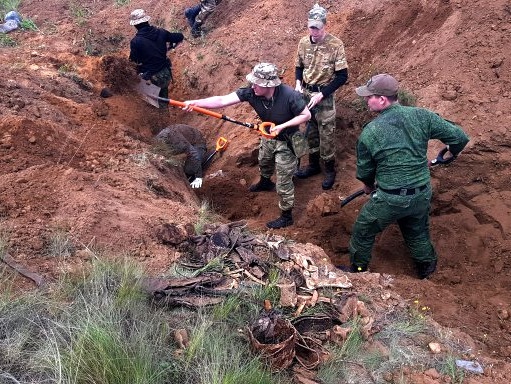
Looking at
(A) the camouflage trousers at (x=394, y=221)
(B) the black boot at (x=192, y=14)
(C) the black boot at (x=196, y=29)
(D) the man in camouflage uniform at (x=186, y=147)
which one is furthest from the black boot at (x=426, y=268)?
(B) the black boot at (x=192, y=14)

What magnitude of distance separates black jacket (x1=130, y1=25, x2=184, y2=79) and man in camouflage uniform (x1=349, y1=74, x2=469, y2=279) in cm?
382

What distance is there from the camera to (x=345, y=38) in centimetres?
784

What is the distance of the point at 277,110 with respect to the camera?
507 centimetres

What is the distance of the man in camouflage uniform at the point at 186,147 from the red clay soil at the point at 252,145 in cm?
20

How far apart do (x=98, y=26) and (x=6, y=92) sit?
460 cm

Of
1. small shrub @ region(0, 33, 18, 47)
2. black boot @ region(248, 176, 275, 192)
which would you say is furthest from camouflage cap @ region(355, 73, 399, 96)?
small shrub @ region(0, 33, 18, 47)

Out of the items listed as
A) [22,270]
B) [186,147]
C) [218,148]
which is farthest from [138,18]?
[22,270]

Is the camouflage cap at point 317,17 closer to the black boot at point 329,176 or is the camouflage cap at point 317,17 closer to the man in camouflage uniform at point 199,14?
the black boot at point 329,176

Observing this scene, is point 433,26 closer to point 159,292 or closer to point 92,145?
point 92,145

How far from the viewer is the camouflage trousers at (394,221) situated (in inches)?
167

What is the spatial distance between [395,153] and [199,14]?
637 cm

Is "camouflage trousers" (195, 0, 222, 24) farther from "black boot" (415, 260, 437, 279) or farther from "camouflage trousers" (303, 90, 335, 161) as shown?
"black boot" (415, 260, 437, 279)

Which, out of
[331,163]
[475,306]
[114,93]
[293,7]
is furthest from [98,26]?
[475,306]

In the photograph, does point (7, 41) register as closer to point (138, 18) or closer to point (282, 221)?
point (138, 18)
